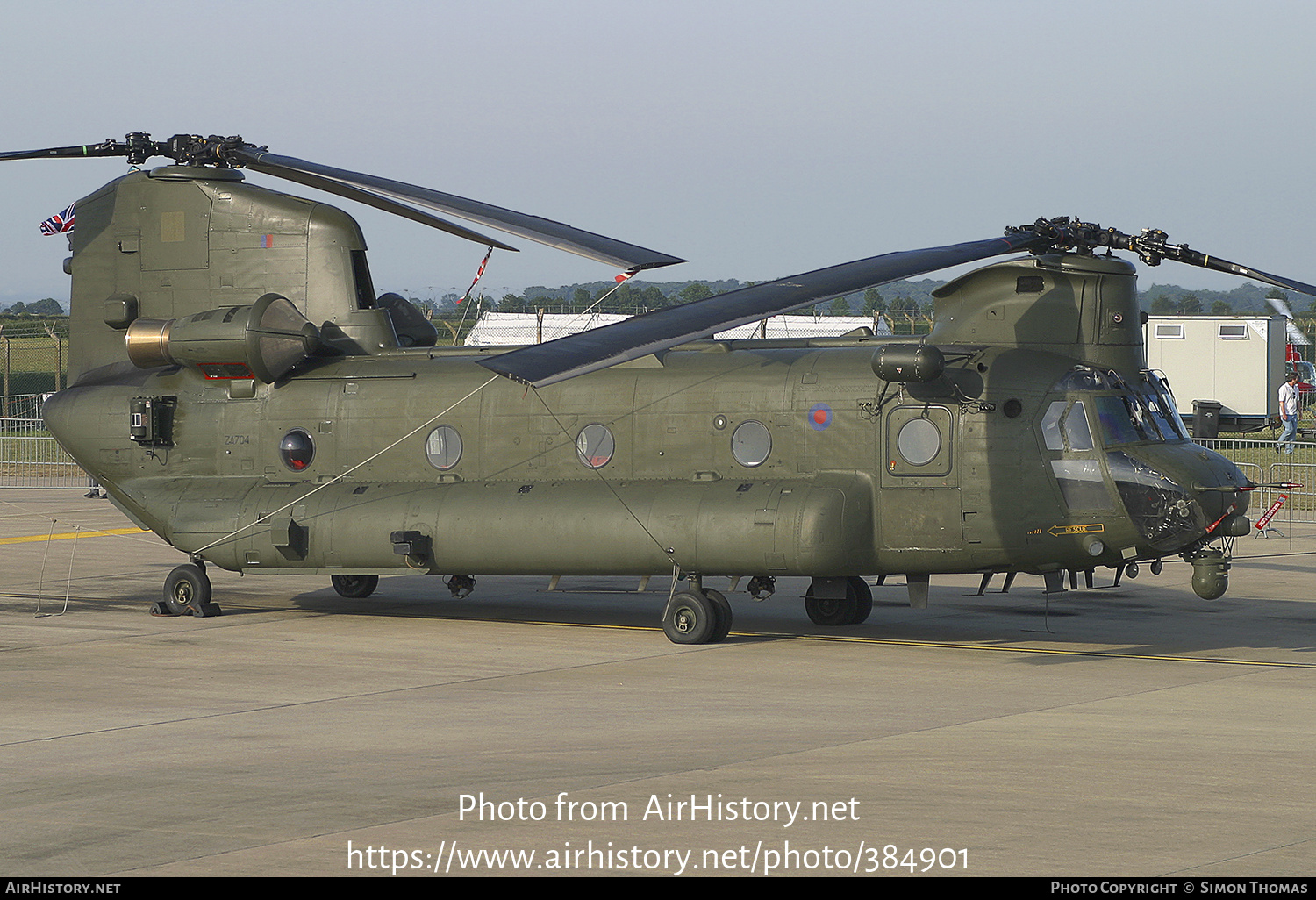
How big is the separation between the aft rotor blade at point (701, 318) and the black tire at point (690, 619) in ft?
12.9

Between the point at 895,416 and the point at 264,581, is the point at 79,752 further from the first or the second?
the point at 264,581

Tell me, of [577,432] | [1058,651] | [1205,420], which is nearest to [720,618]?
[577,432]

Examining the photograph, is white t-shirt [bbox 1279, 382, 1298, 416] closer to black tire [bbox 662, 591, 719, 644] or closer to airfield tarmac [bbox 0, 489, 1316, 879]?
airfield tarmac [bbox 0, 489, 1316, 879]

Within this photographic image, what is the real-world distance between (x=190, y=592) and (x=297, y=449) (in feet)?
7.00

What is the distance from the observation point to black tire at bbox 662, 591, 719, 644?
15570 millimetres

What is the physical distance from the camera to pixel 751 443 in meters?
16.0

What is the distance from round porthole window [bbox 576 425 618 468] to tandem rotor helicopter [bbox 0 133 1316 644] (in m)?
0.02

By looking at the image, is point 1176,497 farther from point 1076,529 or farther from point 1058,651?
point 1058,651

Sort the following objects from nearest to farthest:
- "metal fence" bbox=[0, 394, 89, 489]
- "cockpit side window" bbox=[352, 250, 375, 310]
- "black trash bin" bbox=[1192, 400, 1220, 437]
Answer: "cockpit side window" bbox=[352, 250, 375, 310], "black trash bin" bbox=[1192, 400, 1220, 437], "metal fence" bbox=[0, 394, 89, 489]

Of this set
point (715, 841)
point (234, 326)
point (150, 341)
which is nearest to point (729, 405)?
point (234, 326)

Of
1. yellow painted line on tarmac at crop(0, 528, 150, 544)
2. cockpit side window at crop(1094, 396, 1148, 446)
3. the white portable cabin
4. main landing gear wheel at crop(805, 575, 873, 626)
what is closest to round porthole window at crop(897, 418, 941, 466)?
cockpit side window at crop(1094, 396, 1148, 446)

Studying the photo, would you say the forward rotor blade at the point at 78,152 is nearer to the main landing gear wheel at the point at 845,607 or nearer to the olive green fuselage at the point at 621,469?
the olive green fuselage at the point at 621,469
